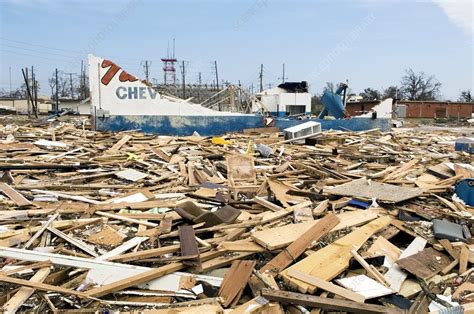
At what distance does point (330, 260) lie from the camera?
413 cm

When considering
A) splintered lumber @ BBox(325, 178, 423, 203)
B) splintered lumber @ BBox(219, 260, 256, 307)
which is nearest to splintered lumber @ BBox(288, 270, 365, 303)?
splintered lumber @ BBox(219, 260, 256, 307)

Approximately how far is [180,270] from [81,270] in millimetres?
940

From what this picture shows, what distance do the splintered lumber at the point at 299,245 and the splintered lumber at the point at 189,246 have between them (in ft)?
2.21

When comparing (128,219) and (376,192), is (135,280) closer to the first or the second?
(128,219)

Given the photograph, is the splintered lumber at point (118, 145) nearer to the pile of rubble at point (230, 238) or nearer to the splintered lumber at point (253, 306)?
the pile of rubble at point (230, 238)

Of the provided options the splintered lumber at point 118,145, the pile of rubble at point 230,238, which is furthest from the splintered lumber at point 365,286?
the splintered lumber at point 118,145

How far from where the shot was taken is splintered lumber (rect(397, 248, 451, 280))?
4.09m

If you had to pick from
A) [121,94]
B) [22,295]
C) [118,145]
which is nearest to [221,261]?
[22,295]

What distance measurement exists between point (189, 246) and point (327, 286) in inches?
58.3

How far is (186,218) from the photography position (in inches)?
199

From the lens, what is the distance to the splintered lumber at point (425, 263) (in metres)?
4.09

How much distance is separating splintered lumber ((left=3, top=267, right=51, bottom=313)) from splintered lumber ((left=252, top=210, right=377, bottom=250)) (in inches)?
84.9

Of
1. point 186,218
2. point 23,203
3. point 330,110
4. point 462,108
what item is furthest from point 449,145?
point 462,108

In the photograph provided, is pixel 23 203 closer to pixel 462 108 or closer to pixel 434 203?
pixel 434 203
